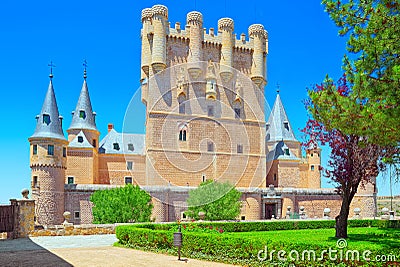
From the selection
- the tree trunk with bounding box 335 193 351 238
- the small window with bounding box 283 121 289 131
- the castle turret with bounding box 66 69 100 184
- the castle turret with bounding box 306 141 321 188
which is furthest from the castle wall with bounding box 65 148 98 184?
the tree trunk with bounding box 335 193 351 238

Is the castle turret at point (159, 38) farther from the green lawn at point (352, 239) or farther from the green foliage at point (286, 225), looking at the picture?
the green lawn at point (352, 239)

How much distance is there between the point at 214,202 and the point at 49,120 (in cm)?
1333

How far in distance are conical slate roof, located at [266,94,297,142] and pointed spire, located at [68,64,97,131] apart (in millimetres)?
17858

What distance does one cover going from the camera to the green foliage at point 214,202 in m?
28.6

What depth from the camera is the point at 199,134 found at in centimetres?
3797

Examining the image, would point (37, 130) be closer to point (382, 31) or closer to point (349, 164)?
point (349, 164)

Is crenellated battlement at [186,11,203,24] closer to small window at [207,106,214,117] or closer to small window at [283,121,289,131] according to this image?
small window at [207,106,214,117]

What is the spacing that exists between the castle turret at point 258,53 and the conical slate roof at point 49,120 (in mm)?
17944

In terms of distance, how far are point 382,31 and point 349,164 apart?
785 cm

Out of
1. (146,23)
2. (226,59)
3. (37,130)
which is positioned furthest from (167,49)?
(37,130)

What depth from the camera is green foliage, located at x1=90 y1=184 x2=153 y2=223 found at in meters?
26.6

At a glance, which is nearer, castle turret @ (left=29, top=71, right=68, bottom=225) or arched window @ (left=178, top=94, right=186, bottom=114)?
castle turret @ (left=29, top=71, right=68, bottom=225)

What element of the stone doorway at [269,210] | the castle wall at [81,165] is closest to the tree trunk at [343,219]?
the stone doorway at [269,210]

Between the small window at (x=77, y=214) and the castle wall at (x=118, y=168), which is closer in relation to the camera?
the small window at (x=77, y=214)
